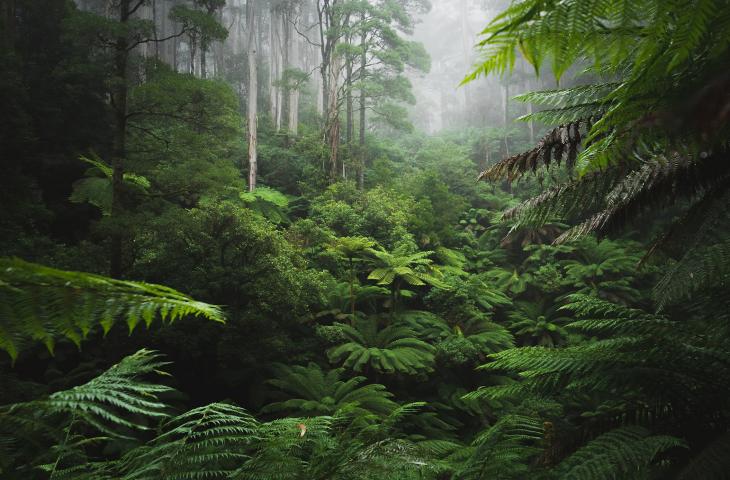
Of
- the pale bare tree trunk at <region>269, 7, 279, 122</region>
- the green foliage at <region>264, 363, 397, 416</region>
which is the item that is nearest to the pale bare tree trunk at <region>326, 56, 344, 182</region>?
the pale bare tree trunk at <region>269, 7, 279, 122</region>

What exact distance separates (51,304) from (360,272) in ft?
24.6

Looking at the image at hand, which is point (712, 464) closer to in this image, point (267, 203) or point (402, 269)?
point (402, 269)

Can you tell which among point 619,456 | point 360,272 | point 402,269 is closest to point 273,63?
point 360,272

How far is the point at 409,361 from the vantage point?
5238 mm

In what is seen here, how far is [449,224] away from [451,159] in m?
4.13

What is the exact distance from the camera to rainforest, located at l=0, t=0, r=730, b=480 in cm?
80

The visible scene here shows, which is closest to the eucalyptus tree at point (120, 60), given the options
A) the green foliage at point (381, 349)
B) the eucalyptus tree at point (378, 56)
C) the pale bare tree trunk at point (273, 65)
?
the green foliage at point (381, 349)

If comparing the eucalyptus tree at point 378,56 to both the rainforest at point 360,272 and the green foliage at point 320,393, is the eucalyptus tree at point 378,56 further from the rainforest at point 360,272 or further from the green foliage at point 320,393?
the green foliage at point 320,393

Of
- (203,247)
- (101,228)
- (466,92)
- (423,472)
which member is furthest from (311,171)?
(466,92)

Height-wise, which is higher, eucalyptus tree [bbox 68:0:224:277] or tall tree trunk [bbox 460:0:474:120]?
tall tree trunk [bbox 460:0:474:120]

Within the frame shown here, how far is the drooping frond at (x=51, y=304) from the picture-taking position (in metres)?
0.63

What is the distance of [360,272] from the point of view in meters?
8.12

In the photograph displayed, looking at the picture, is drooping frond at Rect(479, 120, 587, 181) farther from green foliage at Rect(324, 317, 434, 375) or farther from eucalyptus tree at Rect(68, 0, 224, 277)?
eucalyptus tree at Rect(68, 0, 224, 277)

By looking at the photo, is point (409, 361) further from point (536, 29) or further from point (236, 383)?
point (536, 29)
